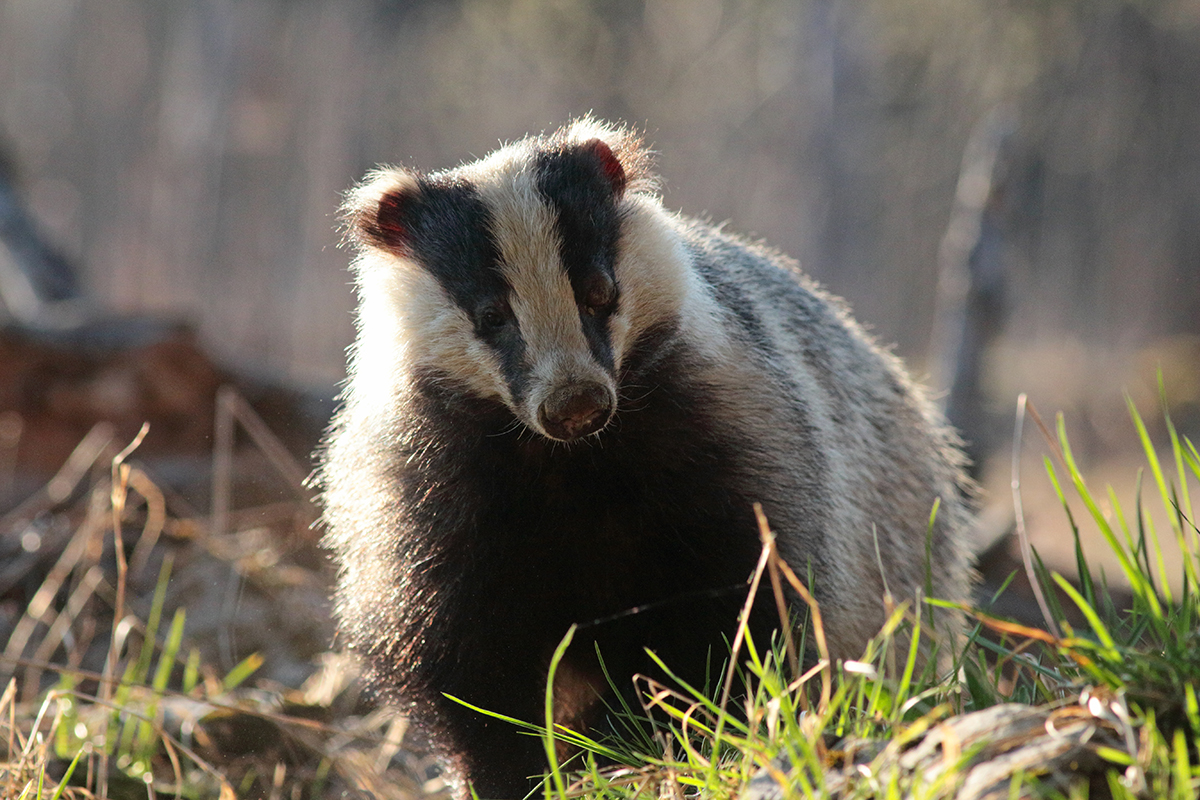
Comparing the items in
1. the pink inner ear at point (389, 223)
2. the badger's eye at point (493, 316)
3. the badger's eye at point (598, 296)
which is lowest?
the badger's eye at point (493, 316)

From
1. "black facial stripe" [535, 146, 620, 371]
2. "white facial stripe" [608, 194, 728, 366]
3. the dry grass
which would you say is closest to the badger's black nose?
"black facial stripe" [535, 146, 620, 371]

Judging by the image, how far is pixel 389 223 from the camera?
9.83 ft

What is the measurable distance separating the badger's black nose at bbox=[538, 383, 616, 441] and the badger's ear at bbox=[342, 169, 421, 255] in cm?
75

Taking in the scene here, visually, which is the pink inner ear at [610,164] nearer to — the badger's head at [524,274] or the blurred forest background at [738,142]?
the badger's head at [524,274]

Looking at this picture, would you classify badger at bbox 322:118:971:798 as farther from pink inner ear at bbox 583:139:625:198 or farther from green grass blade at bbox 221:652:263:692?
green grass blade at bbox 221:652:263:692

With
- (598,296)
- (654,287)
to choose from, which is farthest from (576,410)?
(654,287)

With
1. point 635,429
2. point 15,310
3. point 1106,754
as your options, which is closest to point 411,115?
point 15,310

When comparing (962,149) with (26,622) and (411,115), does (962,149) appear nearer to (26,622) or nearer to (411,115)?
A: (411,115)

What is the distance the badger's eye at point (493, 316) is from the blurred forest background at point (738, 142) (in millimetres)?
5977

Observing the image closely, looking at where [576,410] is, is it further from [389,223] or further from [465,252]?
[389,223]

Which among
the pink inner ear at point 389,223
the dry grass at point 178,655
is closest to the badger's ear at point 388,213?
the pink inner ear at point 389,223

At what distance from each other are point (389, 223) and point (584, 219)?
0.55 metres

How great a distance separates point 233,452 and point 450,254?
13.0ft

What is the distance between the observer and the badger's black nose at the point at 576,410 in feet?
8.10
